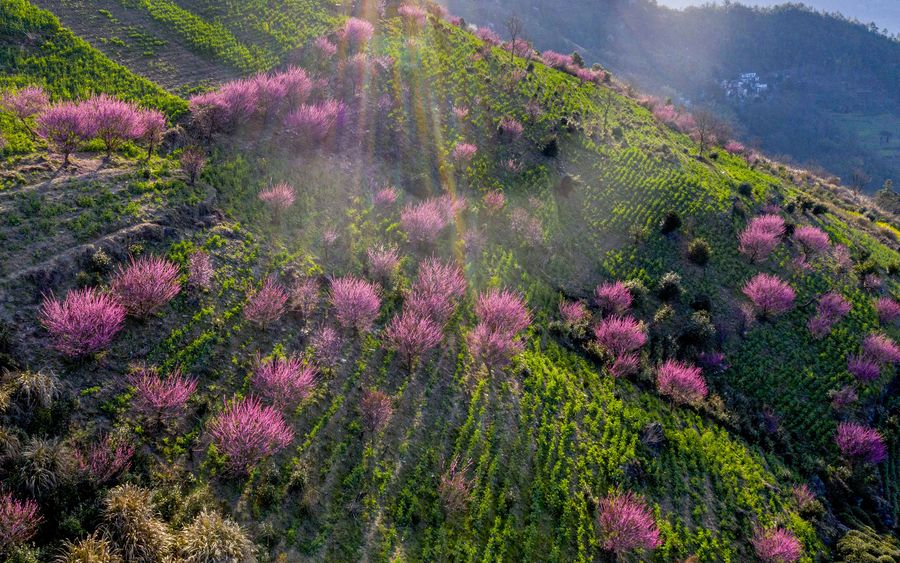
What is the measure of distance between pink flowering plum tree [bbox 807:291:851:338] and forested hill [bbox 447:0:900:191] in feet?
Result: 534

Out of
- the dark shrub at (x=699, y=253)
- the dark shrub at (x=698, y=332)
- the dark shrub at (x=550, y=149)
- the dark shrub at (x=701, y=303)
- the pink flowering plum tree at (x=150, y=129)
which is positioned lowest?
the dark shrub at (x=698, y=332)

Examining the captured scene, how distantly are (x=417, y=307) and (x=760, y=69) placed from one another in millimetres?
252477

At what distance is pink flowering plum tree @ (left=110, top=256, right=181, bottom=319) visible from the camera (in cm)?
1339

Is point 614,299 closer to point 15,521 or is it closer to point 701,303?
point 701,303

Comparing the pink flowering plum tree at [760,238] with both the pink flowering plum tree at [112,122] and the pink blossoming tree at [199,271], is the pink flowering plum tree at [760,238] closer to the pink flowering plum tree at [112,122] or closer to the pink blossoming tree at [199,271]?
the pink blossoming tree at [199,271]

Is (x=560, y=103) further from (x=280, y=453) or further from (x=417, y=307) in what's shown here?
(x=280, y=453)

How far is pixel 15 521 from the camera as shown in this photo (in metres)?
8.30

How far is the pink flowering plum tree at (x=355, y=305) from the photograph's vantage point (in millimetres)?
16719

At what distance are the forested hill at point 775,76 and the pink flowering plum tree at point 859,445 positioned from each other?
17330 centimetres

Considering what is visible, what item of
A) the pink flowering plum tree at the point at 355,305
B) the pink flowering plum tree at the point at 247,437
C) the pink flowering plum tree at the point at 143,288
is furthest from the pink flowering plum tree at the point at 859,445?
the pink flowering plum tree at the point at 143,288

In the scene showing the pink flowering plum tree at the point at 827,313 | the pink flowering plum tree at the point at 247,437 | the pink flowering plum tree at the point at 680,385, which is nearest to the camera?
the pink flowering plum tree at the point at 247,437

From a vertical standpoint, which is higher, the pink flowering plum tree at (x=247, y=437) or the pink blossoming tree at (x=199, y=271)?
the pink blossoming tree at (x=199, y=271)

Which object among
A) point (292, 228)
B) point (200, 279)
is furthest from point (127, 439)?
point (292, 228)

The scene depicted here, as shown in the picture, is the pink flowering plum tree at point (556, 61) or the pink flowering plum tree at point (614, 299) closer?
the pink flowering plum tree at point (614, 299)
